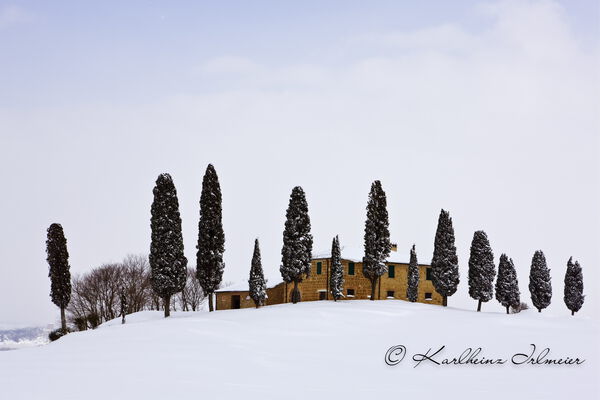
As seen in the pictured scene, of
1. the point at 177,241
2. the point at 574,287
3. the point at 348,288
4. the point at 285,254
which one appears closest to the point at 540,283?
the point at 574,287

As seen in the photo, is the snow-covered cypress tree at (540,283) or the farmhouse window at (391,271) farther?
the farmhouse window at (391,271)

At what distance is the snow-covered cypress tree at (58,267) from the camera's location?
4844 cm

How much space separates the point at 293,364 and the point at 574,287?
53.1 metres

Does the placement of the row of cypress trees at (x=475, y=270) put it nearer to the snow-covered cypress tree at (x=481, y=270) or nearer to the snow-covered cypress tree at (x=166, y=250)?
the snow-covered cypress tree at (x=481, y=270)

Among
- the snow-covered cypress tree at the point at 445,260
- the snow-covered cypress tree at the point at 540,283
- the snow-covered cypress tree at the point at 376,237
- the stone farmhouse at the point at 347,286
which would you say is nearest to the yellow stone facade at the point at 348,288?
the stone farmhouse at the point at 347,286

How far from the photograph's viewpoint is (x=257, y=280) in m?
49.4

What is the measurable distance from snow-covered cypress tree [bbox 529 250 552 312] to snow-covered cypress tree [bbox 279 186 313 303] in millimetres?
28917

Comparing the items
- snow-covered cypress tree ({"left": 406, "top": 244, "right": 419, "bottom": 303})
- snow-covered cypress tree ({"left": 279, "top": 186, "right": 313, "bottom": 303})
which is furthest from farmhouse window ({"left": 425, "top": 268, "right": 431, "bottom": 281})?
snow-covered cypress tree ({"left": 279, "top": 186, "right": 313, "bottom": 303})

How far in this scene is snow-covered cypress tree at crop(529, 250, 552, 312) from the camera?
5950cm

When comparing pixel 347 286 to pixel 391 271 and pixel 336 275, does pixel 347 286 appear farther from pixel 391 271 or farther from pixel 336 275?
pixel 336 275

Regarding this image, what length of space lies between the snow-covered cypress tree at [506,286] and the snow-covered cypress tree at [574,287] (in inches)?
324

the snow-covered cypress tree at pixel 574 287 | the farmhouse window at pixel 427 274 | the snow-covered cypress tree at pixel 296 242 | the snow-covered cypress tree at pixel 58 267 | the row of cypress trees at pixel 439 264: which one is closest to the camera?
the snow-covered cypress tree at pixel 296 242

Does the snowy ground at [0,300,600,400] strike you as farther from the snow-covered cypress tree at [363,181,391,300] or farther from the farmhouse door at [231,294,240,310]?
the farmhouse door at [231,294,240,310]

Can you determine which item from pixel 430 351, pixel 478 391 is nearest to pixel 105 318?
pixel 430 351
